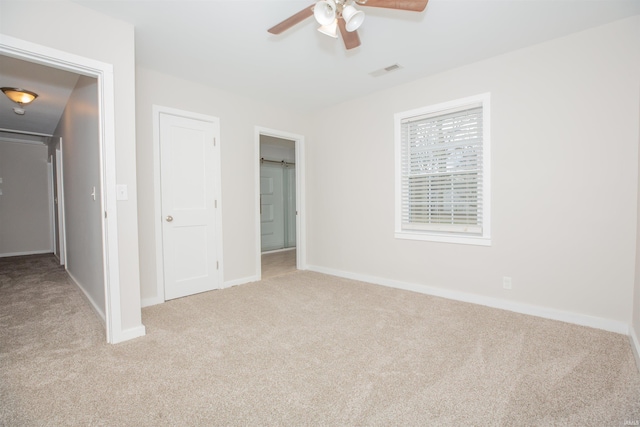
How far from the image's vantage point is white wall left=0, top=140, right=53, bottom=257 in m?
6.02

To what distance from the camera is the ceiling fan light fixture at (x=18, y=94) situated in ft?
10.9

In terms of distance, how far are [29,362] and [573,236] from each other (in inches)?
170

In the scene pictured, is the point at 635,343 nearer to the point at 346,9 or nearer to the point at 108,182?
the point at 346,9

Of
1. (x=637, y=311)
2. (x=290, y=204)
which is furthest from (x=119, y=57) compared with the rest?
(x=290, y=204)

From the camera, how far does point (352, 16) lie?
178 centimetres

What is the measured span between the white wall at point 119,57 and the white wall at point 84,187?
0.29 m

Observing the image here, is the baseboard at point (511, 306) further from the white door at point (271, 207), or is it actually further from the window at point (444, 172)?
the white door at point (271, 207)

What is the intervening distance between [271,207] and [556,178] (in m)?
5.37

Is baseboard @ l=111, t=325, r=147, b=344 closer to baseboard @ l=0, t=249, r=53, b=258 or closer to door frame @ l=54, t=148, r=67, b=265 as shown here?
door frame @ l=54, t=148, r=67, b=265

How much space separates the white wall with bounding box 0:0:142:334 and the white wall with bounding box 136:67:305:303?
31.9 inches

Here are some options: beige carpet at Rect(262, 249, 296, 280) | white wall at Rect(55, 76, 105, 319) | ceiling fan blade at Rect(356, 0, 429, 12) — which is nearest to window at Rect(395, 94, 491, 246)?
ceiling fan blade at Rect(356, 0, 429, 12)

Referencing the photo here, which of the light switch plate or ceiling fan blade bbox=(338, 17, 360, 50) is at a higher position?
ceiling fan blade bbox=(338, 17, 360, 50)

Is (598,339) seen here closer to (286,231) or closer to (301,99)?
(301,99)

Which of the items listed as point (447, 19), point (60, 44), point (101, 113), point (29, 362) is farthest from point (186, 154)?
point (447, 19)
